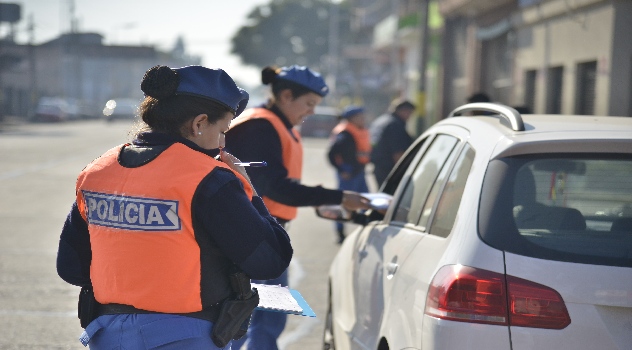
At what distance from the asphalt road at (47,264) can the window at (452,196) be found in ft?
3.98

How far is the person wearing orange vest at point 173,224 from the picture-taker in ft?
10.3

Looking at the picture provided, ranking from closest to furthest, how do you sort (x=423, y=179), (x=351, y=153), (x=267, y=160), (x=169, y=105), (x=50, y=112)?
1. (x=169, y=105)
2. (x=423, y=179)
3. (x=267, y=160)
4. (x=351, y=153)
5. (x=50, y=112)

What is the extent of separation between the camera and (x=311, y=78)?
223 inches

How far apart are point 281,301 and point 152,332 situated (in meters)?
0.62

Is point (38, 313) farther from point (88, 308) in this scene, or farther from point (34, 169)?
point (34, 169)

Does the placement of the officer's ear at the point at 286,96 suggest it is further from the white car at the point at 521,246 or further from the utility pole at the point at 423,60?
the utility pole at the point at 423,60

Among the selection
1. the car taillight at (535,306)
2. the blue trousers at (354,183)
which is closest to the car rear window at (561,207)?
the car taillight at (535,306)

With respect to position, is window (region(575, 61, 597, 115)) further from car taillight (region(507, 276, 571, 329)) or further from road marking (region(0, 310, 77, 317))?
car taillight (region(507, 276, 571, 329))

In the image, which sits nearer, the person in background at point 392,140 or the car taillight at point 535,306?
the car taillight at point 535,306

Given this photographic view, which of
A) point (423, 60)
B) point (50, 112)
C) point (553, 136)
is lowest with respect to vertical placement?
point (50, 112)

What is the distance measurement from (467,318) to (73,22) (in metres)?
90.3

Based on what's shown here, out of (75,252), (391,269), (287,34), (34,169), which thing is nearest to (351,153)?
(391,269)

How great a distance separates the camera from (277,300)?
366 centimetres

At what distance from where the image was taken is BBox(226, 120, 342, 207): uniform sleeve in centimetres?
533
